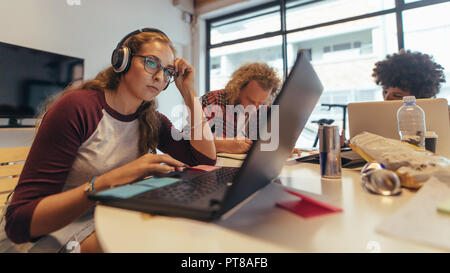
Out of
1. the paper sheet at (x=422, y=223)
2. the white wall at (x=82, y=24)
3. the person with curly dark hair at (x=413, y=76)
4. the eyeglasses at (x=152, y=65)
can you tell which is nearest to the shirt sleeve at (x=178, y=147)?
the eyeglasses at (x=152, y=65)

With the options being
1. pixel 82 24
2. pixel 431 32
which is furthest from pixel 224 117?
pixel 431 32

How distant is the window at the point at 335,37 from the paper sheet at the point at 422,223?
2.60 metres

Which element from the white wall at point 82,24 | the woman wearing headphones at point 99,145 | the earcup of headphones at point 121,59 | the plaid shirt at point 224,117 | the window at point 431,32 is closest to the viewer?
the woman wearing headphones at point 99,145

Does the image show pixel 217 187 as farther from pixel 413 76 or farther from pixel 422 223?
pixel 413 76

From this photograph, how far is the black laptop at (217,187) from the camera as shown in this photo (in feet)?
1.13

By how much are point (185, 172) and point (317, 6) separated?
4026mm

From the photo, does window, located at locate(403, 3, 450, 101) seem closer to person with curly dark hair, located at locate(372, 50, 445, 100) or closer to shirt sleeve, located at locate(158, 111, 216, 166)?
person with curly dark hair, located at locate(372, 50, 445, 100)

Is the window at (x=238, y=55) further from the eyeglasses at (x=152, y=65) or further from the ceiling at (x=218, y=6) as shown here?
the eyeglasses at (x=152, y=65)

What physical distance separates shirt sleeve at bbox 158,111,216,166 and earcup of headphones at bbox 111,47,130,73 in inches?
11.7

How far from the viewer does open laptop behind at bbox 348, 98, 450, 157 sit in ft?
3.20

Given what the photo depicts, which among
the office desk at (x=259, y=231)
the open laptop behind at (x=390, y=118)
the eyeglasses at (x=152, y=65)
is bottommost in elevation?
the office desk at (x=259, y=231)

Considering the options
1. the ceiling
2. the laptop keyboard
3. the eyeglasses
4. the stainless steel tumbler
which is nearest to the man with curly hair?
the eyeglasses

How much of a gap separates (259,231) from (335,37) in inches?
170
